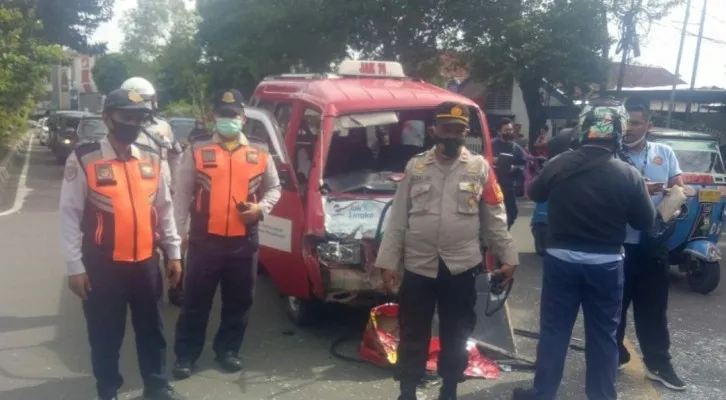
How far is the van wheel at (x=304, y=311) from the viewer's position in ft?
21.7

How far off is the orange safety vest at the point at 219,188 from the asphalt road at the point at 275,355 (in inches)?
43.2

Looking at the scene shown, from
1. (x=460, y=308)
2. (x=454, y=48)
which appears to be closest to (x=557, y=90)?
(x=454, y=48)

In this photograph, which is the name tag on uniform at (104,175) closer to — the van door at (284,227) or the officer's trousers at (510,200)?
the van door at (284,227)

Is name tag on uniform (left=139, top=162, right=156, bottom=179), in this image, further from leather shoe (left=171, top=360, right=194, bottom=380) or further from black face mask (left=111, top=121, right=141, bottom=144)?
leather shoe (left=171, top=360, right=194, bottom=380)

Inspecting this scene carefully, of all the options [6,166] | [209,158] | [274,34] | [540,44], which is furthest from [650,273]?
[274,34]

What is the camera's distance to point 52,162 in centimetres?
2580

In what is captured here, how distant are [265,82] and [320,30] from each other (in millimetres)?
16904

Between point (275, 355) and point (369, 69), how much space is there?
3053 mm

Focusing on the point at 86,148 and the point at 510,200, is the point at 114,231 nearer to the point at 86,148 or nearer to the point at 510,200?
the point at 86,148

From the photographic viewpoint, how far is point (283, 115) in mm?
7242

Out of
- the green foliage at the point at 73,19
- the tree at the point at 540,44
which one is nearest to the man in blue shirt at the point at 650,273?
the tree at the point at 540,44

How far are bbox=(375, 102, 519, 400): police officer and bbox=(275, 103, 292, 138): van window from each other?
7.97ft

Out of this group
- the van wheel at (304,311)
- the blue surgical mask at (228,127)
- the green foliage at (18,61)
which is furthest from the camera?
the green foliage at (18,61)

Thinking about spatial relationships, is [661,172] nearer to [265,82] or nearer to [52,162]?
[265,82]
